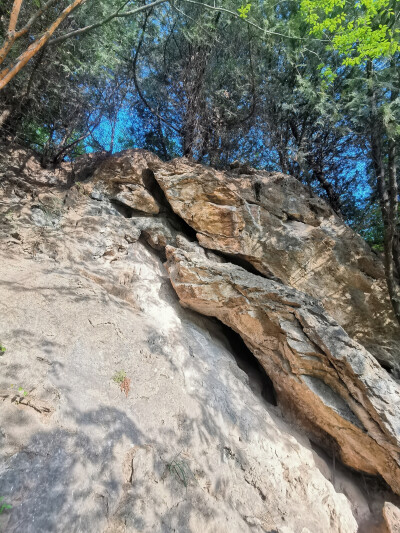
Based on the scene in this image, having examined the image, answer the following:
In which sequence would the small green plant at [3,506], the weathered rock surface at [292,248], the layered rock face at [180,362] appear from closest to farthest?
the small green plant at [3,506] → the layered rock face at [180,362] → the weathered rock surface at [292,248]

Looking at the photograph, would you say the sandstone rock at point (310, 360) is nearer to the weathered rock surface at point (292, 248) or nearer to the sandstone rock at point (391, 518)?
the sandstone rock at point (391, 518)

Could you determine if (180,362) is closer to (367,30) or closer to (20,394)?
(20,394)

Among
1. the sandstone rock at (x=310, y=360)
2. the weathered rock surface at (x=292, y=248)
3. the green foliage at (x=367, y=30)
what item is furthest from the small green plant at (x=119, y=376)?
the green foliage at (x=367, y=30)

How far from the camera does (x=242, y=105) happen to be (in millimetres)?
9812

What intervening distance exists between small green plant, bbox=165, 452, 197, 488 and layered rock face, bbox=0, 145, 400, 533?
19mm

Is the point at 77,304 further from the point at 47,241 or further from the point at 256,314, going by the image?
the point at 256,314

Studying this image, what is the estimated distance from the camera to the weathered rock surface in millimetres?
7188

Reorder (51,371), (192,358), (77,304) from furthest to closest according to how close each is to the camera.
Result: (192,358), (77,304), (51,371)

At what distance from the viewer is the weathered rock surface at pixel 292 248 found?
719cm

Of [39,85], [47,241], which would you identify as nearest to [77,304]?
[47,241]

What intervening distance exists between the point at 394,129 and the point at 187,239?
19.8 ft

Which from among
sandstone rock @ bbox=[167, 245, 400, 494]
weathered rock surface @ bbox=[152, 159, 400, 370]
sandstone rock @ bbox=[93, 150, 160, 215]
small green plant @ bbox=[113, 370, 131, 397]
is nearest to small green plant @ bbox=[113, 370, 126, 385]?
small green plant @ bbox=[113, 370, 131, 397]

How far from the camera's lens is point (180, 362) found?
4.96 metres

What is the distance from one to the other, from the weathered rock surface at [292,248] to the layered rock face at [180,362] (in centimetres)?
4
